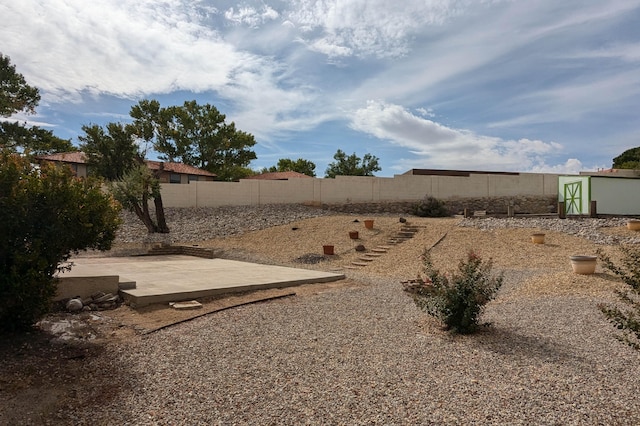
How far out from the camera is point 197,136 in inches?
1518

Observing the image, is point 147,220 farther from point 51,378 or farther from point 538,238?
point 538,238

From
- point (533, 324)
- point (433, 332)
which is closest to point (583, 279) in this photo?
point (533, 324)

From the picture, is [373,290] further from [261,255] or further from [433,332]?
[261,255]

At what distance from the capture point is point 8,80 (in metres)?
19.3

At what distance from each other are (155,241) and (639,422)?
1713cm

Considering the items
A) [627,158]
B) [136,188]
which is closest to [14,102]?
[136,188]

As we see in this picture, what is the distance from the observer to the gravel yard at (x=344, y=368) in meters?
3.13

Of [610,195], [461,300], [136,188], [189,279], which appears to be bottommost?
[189,279]

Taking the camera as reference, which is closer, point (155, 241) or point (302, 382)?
point (302, 382)

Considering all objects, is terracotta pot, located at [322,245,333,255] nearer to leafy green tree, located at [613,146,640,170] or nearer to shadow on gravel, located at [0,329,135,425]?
shadow on gravel, located at [0,329,135,425]

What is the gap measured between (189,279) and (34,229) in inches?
160

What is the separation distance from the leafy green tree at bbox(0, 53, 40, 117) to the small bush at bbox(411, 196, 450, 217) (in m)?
20.2

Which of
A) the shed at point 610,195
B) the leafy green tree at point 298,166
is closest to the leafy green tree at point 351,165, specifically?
the leafy green tree at point 298,166

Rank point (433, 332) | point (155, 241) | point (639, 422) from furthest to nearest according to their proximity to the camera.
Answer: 1. point (155, 241)
2. point (433, 332)
3. point (639, 422)
